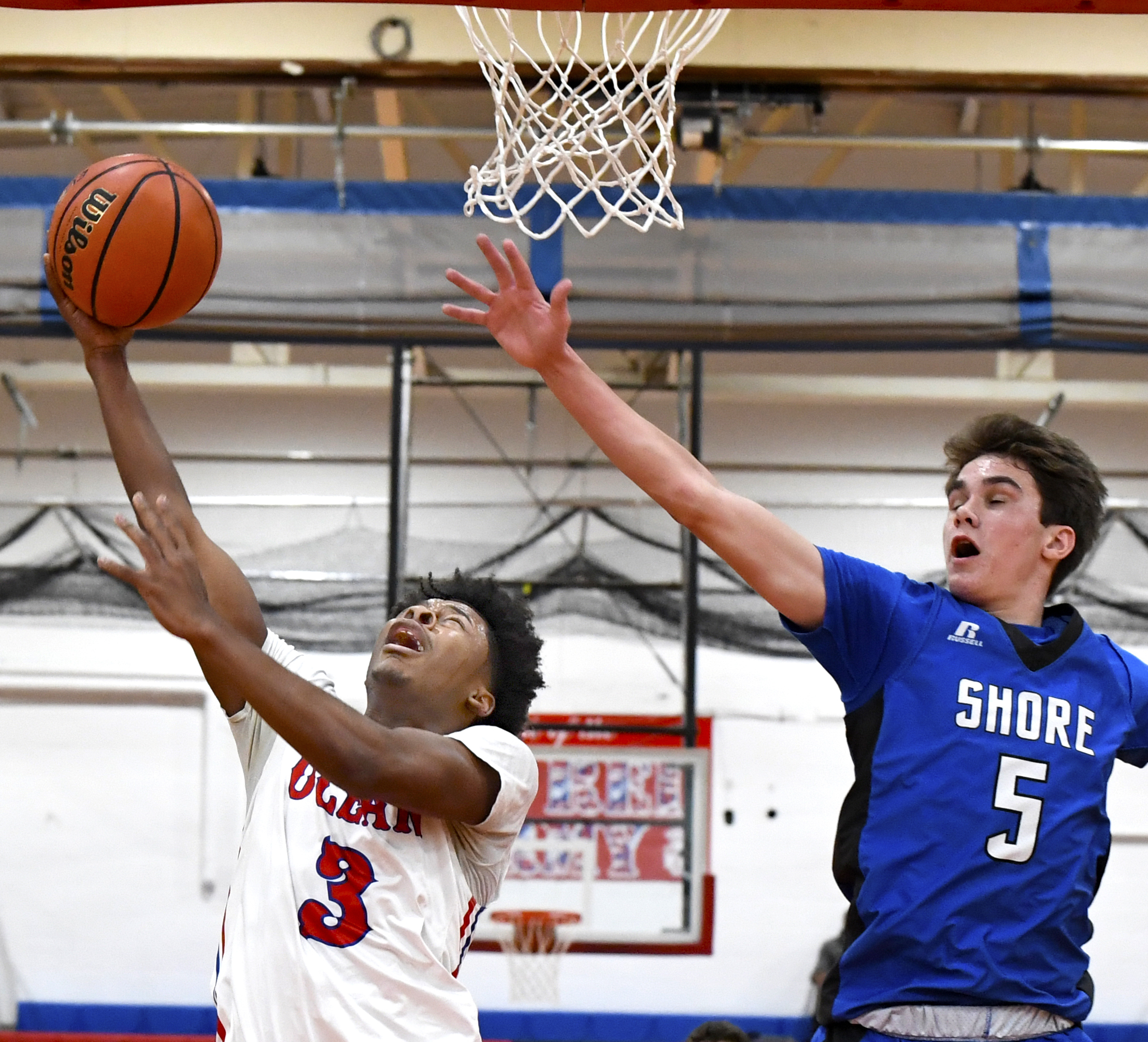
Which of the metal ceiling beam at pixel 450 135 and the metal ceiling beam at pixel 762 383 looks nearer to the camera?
the metal ceiling beam at pixel 450 135

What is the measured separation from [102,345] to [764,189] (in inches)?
158

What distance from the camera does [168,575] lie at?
1903mm

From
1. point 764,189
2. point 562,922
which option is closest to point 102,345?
point 764,189

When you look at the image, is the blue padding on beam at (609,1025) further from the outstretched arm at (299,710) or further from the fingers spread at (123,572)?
the fingers spread at (123,572)

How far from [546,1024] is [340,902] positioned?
720 centimetres

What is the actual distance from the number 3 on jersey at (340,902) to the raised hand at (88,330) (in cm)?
114

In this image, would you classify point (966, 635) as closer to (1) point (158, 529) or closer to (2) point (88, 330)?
(1) point (158, 529)

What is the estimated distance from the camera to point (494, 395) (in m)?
9.55

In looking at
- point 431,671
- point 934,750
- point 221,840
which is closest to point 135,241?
point 431,671

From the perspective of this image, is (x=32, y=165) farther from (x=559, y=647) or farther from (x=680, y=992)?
(x=680, y=992)

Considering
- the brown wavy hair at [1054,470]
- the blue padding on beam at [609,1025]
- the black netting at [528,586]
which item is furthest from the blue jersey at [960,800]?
the blue padding on beam at [609,1025]

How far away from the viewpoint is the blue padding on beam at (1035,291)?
19.6 ft

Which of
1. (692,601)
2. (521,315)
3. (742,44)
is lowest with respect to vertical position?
(521,315)

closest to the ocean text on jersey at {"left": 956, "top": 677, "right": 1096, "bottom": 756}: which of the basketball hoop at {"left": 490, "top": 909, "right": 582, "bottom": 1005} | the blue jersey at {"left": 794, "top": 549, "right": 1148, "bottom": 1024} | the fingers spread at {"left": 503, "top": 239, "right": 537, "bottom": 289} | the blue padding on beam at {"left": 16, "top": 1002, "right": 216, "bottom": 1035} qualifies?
the blue jersey at {"left": 794, "top": 549, "right": 1148, "bottom": 1024}
